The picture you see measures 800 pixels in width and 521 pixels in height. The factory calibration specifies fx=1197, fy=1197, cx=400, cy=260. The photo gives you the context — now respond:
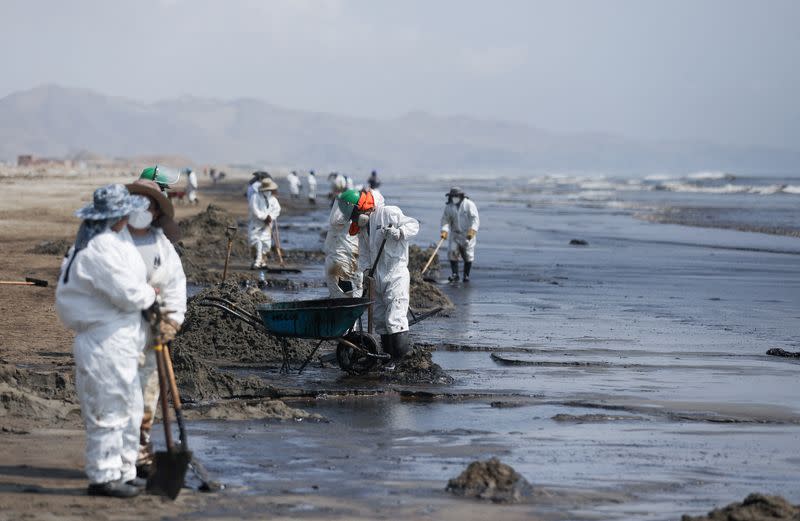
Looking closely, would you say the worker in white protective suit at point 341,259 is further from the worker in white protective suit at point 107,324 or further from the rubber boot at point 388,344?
the worker in white protective suit at point 107,324

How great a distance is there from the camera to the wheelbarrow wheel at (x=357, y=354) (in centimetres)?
1072

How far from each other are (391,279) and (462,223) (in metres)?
8.74

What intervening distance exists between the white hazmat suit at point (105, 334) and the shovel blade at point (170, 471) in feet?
0.74

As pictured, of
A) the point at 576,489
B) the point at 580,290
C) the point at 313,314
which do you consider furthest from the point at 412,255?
the point at 576,489

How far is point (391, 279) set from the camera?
436 inches

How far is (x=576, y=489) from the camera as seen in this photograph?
6.93 metres

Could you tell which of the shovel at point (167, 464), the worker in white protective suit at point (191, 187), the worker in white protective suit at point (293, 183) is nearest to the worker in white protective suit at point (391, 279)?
the shovel at point (167, 464)

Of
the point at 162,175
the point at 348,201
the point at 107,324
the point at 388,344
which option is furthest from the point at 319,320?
the point at 107,324

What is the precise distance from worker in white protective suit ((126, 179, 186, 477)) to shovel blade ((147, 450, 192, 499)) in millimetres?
381

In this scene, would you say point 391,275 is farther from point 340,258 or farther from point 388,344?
point 340,258

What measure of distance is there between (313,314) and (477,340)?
3.59m

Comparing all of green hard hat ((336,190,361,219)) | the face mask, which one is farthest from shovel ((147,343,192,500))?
green hard hat ((336,190,361,219))

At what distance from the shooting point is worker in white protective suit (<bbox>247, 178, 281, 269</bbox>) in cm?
1981

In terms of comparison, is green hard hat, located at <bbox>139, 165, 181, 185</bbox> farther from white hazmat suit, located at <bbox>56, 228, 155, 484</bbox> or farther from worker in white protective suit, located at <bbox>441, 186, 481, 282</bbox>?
worker in white protective suit, located at <bbox>441, 186, 481, 282</bbox>
